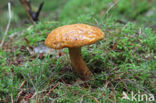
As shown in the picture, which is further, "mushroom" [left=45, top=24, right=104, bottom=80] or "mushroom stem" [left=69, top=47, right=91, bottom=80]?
"mushroom stem" [left=69, top=47, right=91, bottom=80]

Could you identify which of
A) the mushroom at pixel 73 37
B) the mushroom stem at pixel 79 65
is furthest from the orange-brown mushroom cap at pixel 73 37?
the mushroom stem at pixel 79 65

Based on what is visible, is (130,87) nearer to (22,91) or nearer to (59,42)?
(59,42)

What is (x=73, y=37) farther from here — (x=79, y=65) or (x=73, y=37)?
(x=79, y=65)

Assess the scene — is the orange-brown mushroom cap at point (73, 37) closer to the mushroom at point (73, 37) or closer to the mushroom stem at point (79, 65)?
the mushroom at point (73, 37)

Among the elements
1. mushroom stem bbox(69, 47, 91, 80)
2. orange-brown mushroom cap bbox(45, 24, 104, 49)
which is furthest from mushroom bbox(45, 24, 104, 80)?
mushroom stem bbox(69, 47, 91, 80)

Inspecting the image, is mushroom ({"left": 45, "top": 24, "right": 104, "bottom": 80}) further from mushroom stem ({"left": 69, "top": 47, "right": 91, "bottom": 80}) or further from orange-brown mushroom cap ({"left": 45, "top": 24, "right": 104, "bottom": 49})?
mushroom stem ({"left": 69, "top": 47, "right": 91, "bottom": 80})

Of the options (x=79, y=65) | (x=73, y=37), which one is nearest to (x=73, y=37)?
(x=73, y=37)

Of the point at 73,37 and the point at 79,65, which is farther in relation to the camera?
the point at 79,65

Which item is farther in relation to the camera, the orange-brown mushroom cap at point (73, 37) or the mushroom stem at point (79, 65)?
the mushroom stem at point (79, 65)
